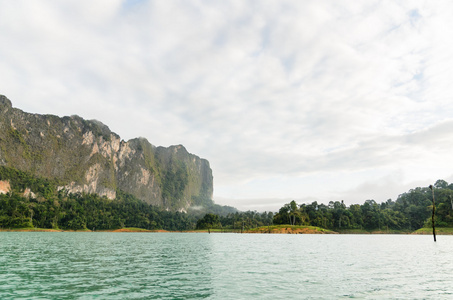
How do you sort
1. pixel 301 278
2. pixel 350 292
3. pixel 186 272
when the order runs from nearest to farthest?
1. pixel 350 292
2. pixel 301 278
3. pixel 186 272

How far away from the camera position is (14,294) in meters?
20.6

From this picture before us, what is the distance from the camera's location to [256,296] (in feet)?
70.1

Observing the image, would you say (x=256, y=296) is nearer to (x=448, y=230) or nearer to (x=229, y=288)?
(x=229, y=288)

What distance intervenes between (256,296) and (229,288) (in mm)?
3766

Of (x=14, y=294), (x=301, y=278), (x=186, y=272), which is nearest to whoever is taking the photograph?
(x=14, y=294)

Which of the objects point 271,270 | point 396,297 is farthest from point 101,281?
point 396,297

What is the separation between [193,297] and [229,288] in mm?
4488

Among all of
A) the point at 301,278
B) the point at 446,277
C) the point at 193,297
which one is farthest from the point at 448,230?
the point at 193,297

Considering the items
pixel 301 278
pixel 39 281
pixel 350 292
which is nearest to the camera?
pixel 350 292

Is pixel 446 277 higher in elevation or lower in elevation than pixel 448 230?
higher

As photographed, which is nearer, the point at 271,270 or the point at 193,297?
the point at 193,297

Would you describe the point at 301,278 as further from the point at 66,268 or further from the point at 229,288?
the point at 66,268

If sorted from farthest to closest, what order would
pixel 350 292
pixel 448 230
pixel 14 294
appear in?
pixel 448 230
pixel 350 292
pixel 14 294

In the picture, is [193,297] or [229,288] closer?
[193,297]
